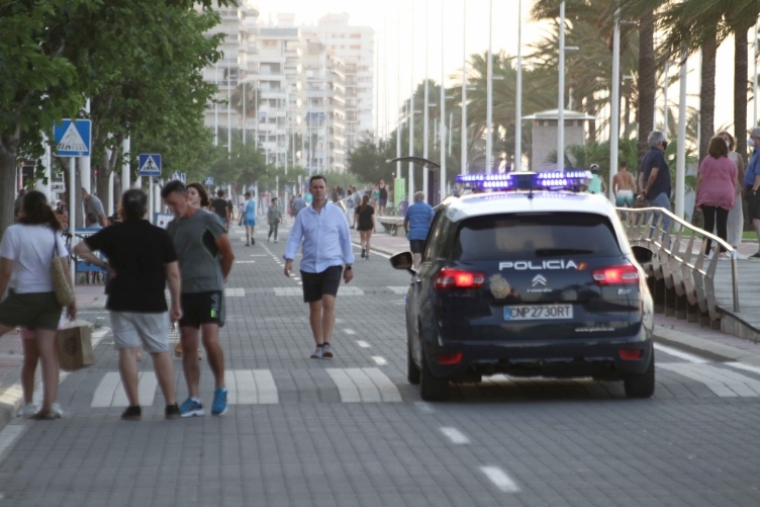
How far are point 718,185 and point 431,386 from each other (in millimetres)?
12172

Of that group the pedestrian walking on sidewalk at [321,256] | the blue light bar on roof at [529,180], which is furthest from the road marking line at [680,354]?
the pedestrian walking on sidewalk at [321,256]

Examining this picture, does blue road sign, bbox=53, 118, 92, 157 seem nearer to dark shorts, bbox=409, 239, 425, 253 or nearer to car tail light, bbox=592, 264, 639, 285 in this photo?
dark shorts, bbox=409, 239, 425, 253

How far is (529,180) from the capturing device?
12.9 m

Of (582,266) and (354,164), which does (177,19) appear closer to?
(582,266)

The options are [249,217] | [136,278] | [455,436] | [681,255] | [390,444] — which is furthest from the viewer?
[249,217]

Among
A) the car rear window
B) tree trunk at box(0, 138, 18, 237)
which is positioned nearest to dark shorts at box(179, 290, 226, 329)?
the car rear window

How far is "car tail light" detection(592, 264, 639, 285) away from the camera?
11.7 meters

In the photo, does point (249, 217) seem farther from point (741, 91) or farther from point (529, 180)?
point (529, 180)

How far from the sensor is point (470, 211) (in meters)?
12.0

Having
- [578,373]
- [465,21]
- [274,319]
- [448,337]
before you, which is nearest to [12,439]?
[448,337]

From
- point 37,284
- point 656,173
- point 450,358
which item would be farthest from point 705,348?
point 656,173

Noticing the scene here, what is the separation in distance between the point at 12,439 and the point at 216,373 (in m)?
1.72

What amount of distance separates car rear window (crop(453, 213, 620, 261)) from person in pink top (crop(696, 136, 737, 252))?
11.7m

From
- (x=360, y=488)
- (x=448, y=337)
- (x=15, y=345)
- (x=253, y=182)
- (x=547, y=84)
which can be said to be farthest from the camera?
(x=253, y=182)
